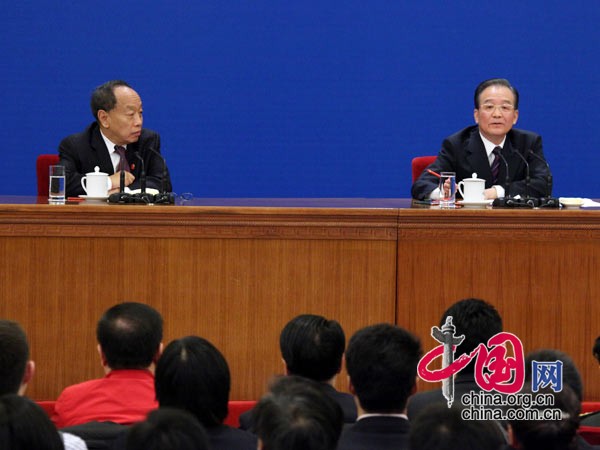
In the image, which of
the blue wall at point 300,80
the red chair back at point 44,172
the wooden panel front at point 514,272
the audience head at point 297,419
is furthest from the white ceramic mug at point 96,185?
the audience head at point 297,419

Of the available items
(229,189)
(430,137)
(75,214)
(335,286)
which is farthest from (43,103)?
(335,286)

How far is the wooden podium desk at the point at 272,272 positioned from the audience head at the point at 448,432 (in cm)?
179

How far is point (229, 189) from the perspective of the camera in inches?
228

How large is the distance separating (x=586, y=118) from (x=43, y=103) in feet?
9.45

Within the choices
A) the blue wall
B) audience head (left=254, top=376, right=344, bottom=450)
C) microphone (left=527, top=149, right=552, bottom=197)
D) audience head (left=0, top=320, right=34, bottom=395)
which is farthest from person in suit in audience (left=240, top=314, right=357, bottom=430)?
the blue wall

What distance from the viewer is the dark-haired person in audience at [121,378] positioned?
2.38 m

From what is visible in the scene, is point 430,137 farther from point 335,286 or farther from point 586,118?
point 335,286

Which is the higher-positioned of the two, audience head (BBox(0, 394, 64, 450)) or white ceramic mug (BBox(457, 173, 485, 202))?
white ceramic mug (BBox(457, 173, 485, 202))

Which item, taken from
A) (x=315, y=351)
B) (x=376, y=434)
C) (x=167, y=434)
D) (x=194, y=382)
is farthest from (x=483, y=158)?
(x=167, y=434)

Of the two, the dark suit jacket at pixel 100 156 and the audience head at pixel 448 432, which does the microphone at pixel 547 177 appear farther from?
the audience head at pixel 448 432

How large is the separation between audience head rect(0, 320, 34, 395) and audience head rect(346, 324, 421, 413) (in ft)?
2.25

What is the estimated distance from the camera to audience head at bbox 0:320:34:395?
7.38 feet

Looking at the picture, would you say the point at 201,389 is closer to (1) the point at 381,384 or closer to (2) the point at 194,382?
(2) the point at 194,382

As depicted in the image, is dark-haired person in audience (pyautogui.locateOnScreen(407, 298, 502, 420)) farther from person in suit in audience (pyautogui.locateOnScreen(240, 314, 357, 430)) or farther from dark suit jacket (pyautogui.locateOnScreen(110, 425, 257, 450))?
dark suit jacket (pyautogui.locateOnScreen(110, 425, 257, 450))
